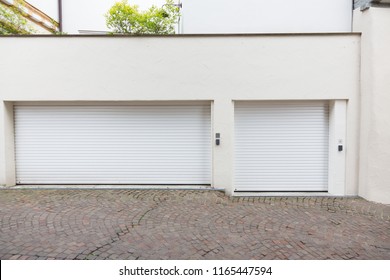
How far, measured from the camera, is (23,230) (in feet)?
12.5

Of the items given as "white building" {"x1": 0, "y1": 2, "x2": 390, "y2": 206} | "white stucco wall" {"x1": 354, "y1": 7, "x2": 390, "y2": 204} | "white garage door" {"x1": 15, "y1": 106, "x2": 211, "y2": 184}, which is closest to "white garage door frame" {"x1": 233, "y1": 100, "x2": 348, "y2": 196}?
"white building" {"x1": 0, "y1": 2, "x2": 390, "y2": 206}

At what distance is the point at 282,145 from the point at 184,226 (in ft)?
11.4

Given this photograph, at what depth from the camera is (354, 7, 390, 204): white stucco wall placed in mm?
5449

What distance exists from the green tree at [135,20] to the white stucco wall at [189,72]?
326 cm

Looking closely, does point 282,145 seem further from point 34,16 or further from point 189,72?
point 34,16

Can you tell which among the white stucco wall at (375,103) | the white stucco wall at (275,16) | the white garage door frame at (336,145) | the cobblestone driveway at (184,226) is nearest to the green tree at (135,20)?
the white stucco wall at (275,16)

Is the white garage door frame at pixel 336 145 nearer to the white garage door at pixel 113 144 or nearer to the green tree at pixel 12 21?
the white garage door at pixel 113 144

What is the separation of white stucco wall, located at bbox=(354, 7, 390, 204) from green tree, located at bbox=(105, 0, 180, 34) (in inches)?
250

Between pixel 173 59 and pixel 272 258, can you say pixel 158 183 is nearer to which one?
pixel 173 59

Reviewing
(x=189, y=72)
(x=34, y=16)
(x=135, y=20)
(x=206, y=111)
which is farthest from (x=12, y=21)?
(x=206, y=111)

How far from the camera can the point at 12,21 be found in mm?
8328

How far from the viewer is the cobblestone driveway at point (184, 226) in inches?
130

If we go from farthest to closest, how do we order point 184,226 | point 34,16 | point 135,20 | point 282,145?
point 34,16, point 135,20, point 282,145, point 184,226

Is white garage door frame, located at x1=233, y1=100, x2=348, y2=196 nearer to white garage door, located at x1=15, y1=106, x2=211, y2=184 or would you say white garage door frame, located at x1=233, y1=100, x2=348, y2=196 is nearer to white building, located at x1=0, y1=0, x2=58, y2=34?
white garage door, located at x1=15, y1=106, x2=211, y2=184
